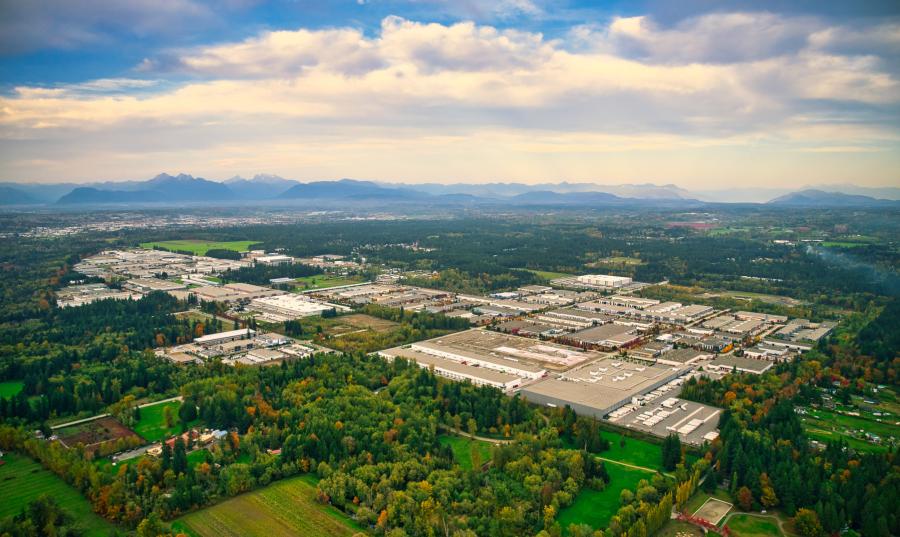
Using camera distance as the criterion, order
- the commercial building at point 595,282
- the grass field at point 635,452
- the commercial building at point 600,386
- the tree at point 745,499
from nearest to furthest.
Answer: the tree at point 745,499 → the grass field at point 635,452 → the commercial building at point 600,386 → the commercial building at point 595,282

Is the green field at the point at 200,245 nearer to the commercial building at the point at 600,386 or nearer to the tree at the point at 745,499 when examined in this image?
the commercial building at the point at 600,386

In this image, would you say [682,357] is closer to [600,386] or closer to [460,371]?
[600,386]

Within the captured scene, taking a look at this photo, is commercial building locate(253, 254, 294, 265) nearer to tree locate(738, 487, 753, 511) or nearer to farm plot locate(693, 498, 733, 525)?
farm plot locate(693, 498, 733, 525)

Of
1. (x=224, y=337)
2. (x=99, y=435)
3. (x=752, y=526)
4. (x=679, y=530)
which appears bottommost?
(x=752, y=526)

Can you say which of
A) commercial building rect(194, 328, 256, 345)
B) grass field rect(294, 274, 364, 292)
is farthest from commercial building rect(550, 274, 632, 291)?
commercial building rect(194, 328, 256, 345)

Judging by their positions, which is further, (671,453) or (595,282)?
(595,282)

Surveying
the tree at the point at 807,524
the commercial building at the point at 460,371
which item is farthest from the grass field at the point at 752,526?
the commercial building at the point at 460,371

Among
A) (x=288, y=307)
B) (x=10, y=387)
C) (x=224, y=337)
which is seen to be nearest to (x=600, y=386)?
(x=224, y=337)
